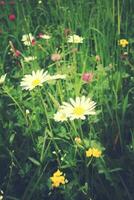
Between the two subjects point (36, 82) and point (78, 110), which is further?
point (36, 82)

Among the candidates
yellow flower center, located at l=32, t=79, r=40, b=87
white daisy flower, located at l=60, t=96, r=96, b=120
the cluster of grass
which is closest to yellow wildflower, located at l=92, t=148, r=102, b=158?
the cluster of grass

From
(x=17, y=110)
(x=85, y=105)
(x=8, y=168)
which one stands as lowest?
(x=8, y=168)

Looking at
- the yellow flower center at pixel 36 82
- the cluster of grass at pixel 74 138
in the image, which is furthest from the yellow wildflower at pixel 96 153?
the yellow flower center at pixel 36 82

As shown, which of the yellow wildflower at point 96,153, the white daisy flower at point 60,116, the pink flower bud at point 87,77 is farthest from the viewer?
the pink flower bud at point 87,77

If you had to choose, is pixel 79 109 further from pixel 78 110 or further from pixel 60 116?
pixel 60 116

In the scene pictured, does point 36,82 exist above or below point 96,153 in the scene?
above

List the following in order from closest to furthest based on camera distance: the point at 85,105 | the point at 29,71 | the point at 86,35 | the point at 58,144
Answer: the point at 85,105 < the point at 58,144 < the point at 29,71 < the point at 86,35

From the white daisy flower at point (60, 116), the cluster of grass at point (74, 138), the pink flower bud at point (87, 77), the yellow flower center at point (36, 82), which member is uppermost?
the yellow flower center at point (36, 82)

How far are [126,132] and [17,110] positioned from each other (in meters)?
0.42

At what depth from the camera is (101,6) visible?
6.64ft

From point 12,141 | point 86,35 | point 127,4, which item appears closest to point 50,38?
point 86,35

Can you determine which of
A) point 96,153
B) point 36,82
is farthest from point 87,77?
point 96,153

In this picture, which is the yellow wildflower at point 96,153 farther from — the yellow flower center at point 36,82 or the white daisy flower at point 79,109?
the yellow flower center at point 36,82

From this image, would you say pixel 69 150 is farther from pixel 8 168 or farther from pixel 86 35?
pixel 86 35
